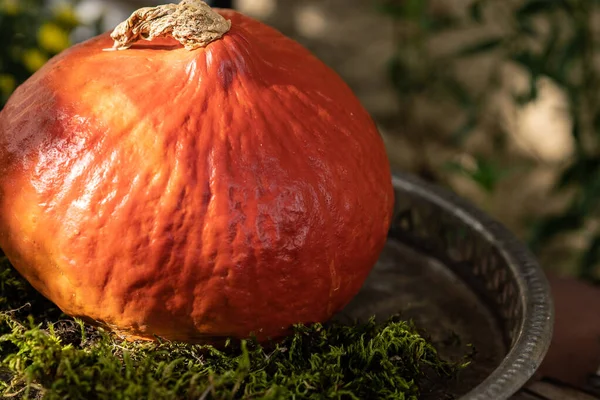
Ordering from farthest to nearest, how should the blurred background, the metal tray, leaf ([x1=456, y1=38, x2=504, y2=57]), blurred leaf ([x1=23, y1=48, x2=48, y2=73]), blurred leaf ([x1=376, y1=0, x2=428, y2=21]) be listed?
1. the blurred background
2. blurred leaf ([x1=376, y1=0, x2=428, y2=21])
3. leaf ([x1=456, y1=38, x2=504, y2=57])
4. blurred leaf ([x1=23, y1=48, x2=48, y2=73])
5. the metal tray

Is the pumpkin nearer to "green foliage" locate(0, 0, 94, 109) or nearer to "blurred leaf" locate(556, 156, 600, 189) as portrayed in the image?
"green foliage" locate(0, 0, 94, 109)

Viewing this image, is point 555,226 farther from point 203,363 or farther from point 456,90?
point 203,363

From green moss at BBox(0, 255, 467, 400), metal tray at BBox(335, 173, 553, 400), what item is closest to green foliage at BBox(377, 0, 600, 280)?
metal tray at BBox(335, 173, 553, 400)

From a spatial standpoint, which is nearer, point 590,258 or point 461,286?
point 461,286

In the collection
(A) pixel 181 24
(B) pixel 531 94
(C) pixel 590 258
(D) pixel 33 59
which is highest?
(A) pixel 181 24

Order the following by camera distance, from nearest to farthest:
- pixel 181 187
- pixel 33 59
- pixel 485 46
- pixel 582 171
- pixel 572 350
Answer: pixel 181 187, pixel 572 350, pixel 33 59, pixel 485 46, pixel 582 171

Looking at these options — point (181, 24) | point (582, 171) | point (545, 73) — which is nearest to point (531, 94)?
point (545, 73)
